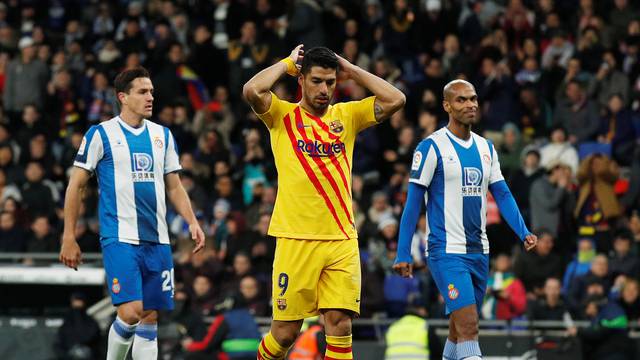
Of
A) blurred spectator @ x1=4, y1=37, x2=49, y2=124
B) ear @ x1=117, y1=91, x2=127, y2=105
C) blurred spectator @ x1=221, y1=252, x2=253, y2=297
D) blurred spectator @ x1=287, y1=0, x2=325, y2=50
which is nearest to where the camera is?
ear @ x1=117, y1=91, x2=127, y2=105

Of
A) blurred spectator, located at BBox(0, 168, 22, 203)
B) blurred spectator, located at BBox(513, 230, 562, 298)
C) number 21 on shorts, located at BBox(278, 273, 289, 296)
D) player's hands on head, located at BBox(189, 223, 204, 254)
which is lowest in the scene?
blurred spectator, located at BBox(513, 230, 562, 298)

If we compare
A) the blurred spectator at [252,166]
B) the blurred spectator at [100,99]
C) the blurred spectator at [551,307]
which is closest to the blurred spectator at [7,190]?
the blurred spectator at [100,99]

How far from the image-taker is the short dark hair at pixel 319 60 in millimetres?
10445

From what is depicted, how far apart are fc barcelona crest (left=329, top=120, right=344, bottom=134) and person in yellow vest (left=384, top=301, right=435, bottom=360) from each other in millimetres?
5660

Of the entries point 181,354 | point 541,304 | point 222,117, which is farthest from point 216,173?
point 541,304

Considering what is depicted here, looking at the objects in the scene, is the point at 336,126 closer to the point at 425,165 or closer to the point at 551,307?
the point at 425,165

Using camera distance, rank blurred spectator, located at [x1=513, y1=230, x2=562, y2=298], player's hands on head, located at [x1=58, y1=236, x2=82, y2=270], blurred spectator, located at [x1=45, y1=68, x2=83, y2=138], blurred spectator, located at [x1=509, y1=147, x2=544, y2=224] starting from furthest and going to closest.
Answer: blurred spectator, located at [x1=45, y1=68, x2=83, y2=138]
blurred spectator, located at [x1=509, y1=147, x2=544, y2=224]
blurred spectator, located at [x1=513, y1=230, x2=562, y2=298]
player's hands on head, located at [x1=58, y1=236, x2=82, y2=270]

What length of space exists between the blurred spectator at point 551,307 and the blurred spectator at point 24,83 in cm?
1146

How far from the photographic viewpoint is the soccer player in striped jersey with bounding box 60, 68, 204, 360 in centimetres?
1136

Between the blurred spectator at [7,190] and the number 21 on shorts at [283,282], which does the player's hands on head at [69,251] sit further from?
the blurred spectator at [7,190]

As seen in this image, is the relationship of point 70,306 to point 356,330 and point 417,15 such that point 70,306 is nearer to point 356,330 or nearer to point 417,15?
point 356,330

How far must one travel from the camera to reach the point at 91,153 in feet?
37.7

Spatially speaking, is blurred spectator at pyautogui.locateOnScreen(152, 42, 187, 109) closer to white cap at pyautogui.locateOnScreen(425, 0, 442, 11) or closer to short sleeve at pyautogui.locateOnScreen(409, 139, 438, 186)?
white cap at pyautogui.locateOnScreen(425, 0, 442, 11)

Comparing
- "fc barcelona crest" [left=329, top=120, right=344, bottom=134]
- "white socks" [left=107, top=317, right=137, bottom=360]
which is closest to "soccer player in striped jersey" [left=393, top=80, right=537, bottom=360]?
"fc barcelona crest" [left=329, top=120, right=344, bottom=134]
